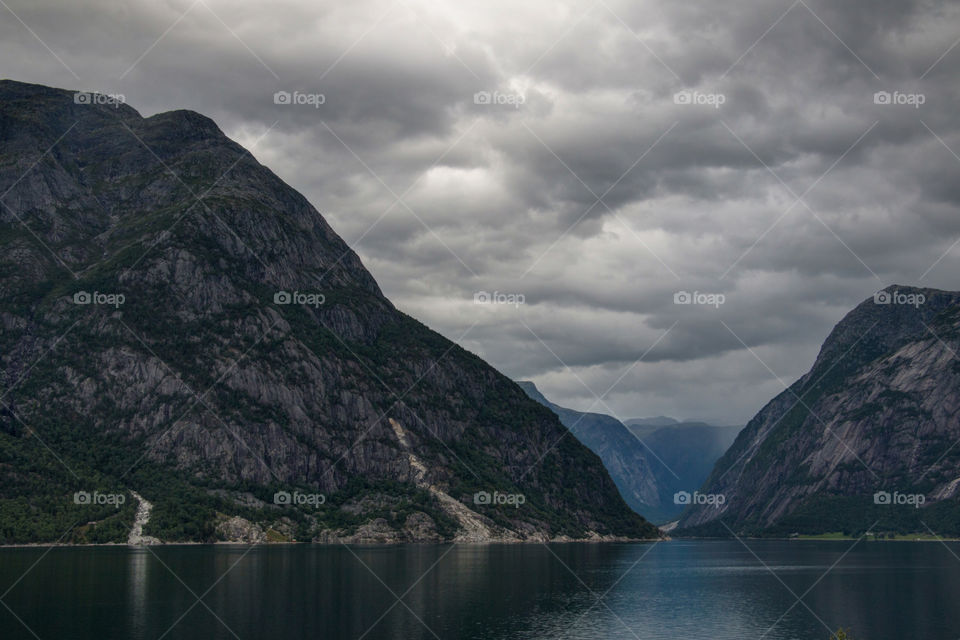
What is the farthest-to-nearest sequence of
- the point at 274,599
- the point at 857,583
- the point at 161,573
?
the point at 857,583, the point at 161,573, the point at 274,599

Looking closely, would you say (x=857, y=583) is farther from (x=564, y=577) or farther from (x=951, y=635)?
(x=951, y=635)

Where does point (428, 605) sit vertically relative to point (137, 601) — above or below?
below

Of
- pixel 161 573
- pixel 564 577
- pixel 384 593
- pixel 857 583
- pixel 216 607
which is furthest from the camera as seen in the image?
pixel 564 577

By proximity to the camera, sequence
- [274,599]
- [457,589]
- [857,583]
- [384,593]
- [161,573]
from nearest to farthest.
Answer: [274,599]
[384,593]
[457,589]
[161,573]
[857,583]

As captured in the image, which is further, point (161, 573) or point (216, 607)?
point (161, 573)

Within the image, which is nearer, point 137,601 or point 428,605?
point 137,601

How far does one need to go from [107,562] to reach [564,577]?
363ft

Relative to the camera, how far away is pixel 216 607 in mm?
118812

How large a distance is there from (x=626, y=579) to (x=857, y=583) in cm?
5138

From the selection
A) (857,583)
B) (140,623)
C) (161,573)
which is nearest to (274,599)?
(140,623)

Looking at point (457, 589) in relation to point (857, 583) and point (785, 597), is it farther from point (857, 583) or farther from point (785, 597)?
point (857, 583)

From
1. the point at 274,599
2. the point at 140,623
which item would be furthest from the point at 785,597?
the point at 140,623

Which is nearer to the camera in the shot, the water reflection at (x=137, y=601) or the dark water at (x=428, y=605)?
the water reflection at (x=137, y=601)

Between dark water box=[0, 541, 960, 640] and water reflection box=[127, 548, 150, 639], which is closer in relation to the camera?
water reflection box=[127, 548, 150, 639]
